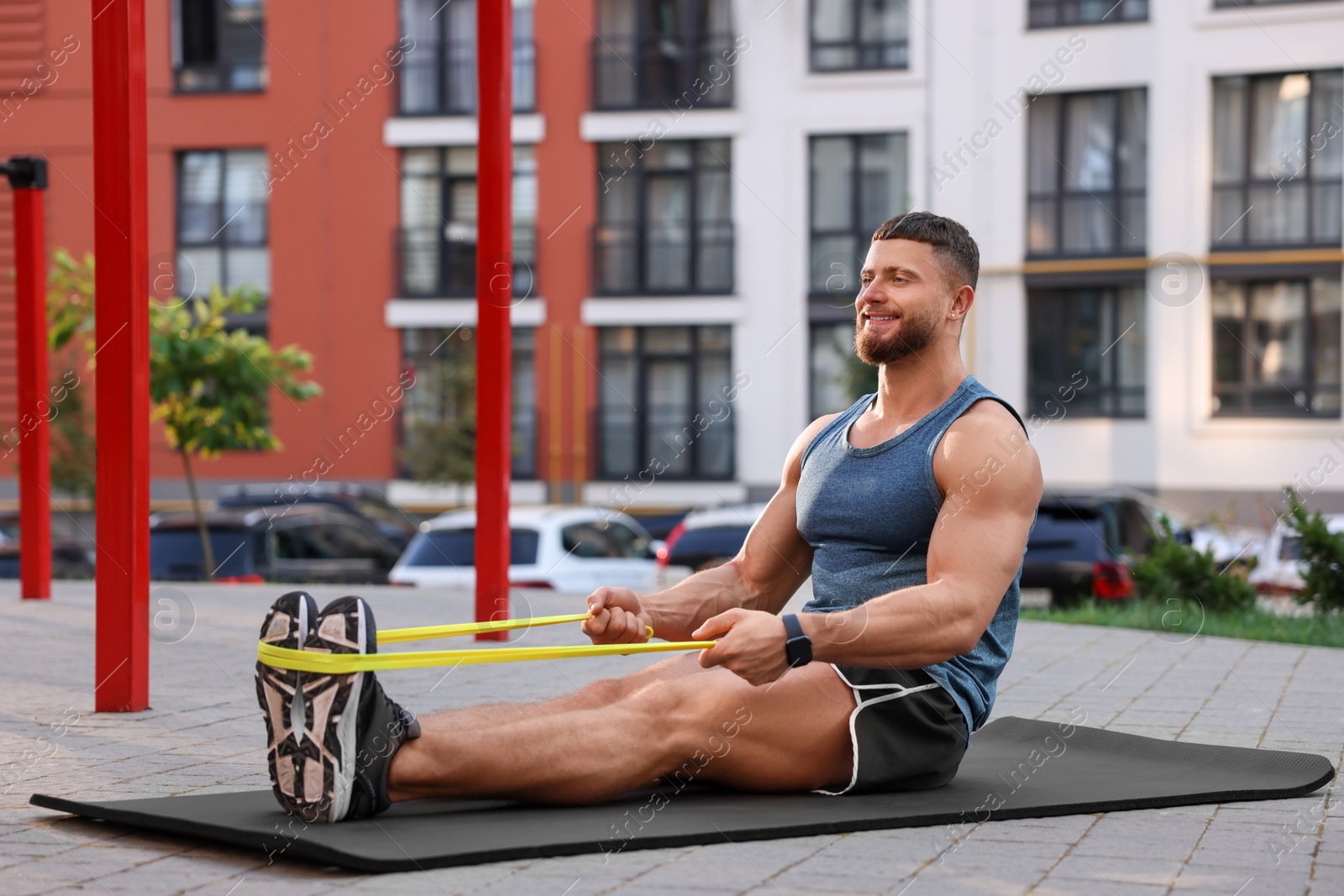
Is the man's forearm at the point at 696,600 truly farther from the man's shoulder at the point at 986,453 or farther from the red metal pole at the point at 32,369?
the red metal pole at the point at 32,369

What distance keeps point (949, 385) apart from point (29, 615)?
307 inches

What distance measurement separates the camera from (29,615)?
10.5 meters

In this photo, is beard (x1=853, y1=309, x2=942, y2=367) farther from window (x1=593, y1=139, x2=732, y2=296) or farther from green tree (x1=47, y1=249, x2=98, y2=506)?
window (x1=593, y1=139, x2=732, y2=296)

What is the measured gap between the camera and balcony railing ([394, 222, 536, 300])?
29922 mm

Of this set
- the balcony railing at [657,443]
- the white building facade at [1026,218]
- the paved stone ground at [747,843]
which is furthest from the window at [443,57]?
the paved stone ground at [747,843]

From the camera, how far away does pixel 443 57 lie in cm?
3009

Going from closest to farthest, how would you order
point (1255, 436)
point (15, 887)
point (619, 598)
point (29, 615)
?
point (15, 887)
point (619, 598)
point (29, 615)
point (1255, 436)

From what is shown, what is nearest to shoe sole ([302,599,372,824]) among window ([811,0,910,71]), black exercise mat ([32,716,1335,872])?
black exercise mat ([32,716,1335,872])

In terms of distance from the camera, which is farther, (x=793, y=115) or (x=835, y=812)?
(x=793, y=115)

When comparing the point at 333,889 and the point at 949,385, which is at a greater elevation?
the point at 949,385

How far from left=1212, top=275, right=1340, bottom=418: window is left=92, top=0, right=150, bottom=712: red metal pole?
2331cm

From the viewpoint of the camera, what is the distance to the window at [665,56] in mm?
29391

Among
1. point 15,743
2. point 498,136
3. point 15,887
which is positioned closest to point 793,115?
point 498,136

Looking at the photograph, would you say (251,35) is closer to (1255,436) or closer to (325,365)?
(325,365)
